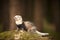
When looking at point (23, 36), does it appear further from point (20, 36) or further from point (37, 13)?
point (37, 13)

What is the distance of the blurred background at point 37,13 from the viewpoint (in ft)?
11.7

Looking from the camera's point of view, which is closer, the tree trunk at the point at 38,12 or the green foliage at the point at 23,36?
the green foliage at the point at 23,36

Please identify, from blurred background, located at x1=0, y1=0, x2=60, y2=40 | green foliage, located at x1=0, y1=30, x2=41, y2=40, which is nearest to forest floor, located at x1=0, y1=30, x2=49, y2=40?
green foliage, located at x1=0, y1=30, x2=41, y2=40

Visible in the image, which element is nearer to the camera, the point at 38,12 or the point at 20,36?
the point at 20,36

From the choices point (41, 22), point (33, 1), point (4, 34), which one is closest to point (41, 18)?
point (41, 22)

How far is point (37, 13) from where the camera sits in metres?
3.64

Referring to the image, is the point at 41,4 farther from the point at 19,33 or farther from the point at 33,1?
the point at 19,33

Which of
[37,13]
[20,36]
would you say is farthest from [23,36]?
[37,13]

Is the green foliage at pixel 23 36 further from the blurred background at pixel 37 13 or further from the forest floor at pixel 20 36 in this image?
the blurred background at pixel 37 13

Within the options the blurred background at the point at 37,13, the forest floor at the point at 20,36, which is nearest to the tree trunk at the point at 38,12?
the blurred background at the point at 37,13

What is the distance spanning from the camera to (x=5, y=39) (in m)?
2.21

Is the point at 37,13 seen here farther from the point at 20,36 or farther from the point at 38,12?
the point at 20,36

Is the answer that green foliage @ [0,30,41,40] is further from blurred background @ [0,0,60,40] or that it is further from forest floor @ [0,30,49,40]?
blurred background @ [0,0,60,40]

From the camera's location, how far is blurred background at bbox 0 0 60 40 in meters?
3.58
